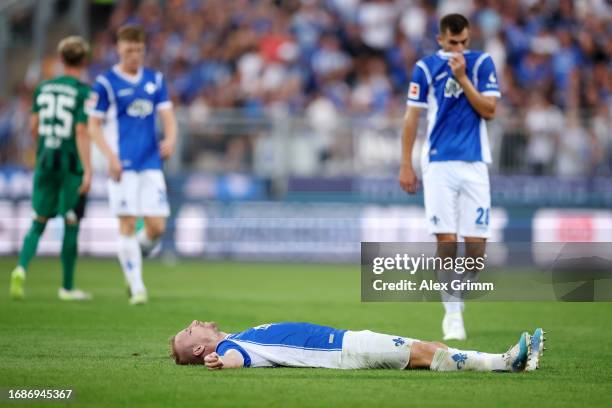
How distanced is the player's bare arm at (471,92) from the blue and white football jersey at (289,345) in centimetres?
300

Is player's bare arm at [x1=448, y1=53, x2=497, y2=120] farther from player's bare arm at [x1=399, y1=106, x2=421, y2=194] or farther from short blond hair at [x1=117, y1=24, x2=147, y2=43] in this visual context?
short blond hair at [x1=117, y1=24, x2=147, y2=43]

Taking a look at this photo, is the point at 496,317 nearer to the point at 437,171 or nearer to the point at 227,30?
the point at 437,171

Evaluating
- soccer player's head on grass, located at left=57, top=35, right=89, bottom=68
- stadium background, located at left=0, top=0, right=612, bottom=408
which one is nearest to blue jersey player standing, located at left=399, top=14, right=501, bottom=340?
stadium background, located at left=0, top=0, right=612, bottom=408

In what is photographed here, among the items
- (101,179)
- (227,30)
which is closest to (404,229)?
(101,179)

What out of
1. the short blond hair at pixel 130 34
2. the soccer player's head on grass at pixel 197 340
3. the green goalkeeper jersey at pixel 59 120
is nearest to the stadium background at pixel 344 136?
the green goalkeeper jersey at pixel 59 120

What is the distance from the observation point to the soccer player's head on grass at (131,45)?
12.0 m

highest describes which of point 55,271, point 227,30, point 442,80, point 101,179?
point 227,30

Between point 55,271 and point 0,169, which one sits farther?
point 0,169

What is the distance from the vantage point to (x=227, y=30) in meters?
26.2

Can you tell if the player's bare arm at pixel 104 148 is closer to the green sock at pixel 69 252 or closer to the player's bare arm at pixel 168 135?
the player's bare arm at pixel 168 135

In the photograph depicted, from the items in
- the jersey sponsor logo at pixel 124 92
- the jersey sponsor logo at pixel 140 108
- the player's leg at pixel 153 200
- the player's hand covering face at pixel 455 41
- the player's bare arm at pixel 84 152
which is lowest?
the player's leg at pixel 153 200

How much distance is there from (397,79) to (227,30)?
4.51 metres

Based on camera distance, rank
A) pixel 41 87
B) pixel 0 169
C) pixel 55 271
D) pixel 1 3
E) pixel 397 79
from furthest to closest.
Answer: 1. pixel 1 3
2. pixel 397 79
3. pixel 0 169
4. pixel 55 271
5. pixel 41 87

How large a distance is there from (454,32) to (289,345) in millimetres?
3453
